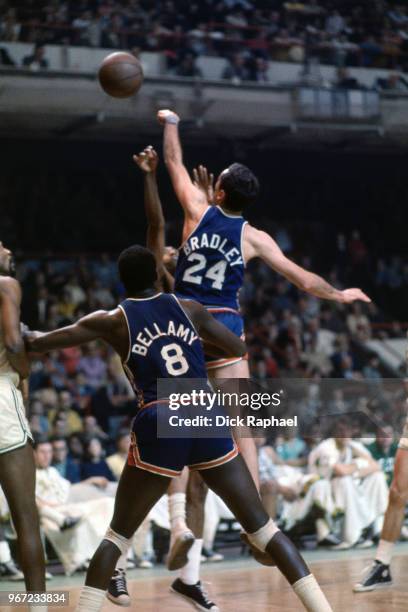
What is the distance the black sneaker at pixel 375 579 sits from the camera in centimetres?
687

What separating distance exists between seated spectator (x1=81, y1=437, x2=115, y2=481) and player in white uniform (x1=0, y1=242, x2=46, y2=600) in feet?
16.2

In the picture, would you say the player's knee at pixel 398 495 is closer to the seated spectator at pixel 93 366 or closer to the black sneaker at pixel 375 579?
the black sneaker at pixel 375 579

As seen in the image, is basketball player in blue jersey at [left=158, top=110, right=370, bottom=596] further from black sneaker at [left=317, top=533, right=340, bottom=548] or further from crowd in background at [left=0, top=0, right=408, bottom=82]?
crowd in background at [left=0, top=0, right=408, bottom=82]

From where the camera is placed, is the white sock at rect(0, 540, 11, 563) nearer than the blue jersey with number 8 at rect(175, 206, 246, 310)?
No

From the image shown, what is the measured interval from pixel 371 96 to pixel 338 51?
1274 mm

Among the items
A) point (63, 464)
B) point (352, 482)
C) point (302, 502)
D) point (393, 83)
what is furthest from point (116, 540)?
point (393, 83)

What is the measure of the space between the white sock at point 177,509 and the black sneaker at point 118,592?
48 centimetres

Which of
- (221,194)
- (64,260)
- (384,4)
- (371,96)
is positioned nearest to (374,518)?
(221,194)

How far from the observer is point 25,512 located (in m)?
5.17

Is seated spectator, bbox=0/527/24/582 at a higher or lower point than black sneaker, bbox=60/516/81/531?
lower

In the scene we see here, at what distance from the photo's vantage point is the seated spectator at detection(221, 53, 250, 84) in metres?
17.7

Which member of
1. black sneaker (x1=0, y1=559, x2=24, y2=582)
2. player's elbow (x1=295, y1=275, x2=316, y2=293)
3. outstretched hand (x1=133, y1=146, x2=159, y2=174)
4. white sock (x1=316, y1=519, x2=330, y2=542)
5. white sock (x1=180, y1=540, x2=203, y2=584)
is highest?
outstretched hand (x1=133, y1=146, x2=159, y2=174)

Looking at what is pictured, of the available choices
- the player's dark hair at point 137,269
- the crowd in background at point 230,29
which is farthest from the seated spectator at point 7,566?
the crowd in background at point 230,29

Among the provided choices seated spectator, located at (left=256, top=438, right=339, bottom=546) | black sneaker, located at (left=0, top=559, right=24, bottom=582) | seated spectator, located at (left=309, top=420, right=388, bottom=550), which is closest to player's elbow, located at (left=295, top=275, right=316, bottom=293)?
black sneaker, located at (left=0, top=559, right=24, bottom=582)
